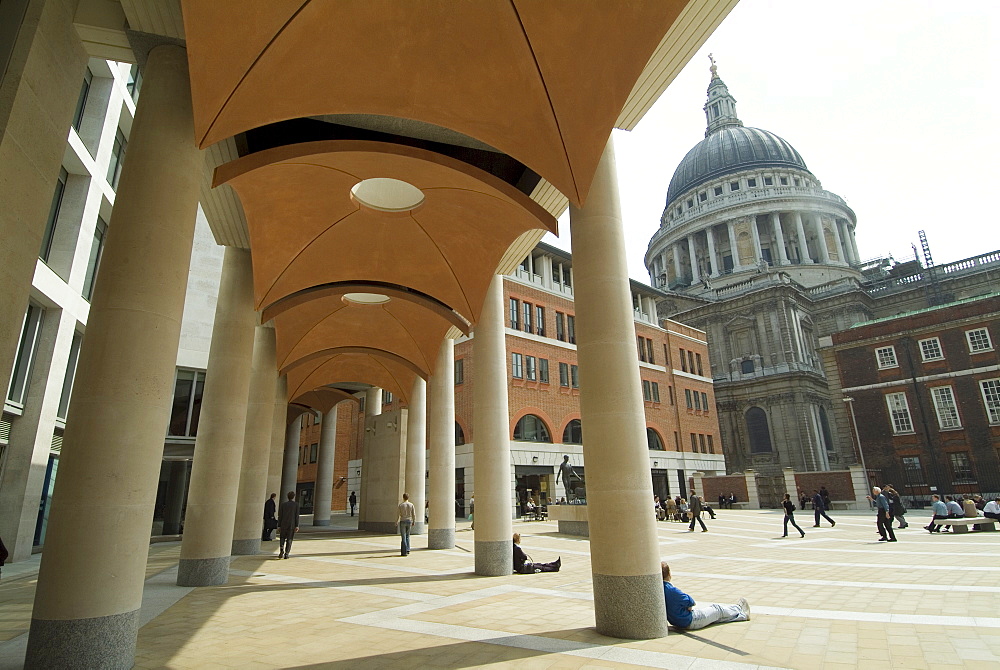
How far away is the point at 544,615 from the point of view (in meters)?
7.93

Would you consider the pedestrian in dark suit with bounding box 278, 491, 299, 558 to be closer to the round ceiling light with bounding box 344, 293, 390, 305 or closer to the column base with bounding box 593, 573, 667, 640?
the round ceiling light with bounding box 344, 293, 390, 305

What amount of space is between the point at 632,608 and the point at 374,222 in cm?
1103

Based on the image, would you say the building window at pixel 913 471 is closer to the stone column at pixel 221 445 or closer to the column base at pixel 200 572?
the stone column at pixel 221 445

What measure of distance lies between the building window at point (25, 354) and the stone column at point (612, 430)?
53.9 feet

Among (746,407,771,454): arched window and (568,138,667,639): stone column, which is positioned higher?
(746,407,771,454): arched window

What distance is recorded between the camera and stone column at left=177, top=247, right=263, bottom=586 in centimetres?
1152

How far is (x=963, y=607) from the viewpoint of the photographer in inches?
300

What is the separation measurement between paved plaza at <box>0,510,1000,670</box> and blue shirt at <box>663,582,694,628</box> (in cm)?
16

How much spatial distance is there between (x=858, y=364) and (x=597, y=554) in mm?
43569

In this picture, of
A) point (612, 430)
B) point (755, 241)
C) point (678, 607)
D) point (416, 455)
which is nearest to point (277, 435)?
point (416, 455)

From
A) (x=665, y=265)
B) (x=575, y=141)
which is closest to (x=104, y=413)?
(x=575, y=141)

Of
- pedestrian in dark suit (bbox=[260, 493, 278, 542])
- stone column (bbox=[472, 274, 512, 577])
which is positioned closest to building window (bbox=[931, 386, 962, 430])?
stone column (bbox=[472, 274, 512, 577])

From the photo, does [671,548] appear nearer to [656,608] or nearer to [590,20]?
[656,608]

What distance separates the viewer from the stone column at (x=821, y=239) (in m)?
73.9
